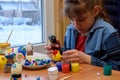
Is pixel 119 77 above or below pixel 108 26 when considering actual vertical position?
below

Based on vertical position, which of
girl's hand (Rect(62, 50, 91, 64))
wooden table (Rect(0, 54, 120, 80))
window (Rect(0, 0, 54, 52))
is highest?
window (Rect(0, 0, 54, 52))

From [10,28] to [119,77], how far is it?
1102mm

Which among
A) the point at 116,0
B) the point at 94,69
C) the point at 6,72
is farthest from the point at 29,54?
the point at 116,0

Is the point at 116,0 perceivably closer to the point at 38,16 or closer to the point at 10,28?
the point at 38,16

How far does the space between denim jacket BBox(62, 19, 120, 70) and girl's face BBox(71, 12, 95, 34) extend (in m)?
0.03

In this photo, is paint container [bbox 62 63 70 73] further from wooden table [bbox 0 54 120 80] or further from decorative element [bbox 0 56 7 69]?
decorative element [bbox 0 56 7 69]

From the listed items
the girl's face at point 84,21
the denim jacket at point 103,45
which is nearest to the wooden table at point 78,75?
the denim jacket at point 103,45

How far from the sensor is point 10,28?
184 cm

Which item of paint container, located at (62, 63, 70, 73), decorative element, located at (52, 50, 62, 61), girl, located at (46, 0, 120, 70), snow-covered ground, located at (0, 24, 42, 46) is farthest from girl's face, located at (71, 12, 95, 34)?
snow-covered ground, located at (0, 24, 42, 46)

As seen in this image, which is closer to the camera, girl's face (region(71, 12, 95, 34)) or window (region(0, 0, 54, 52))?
girl's face (region(71, 12, 95, 34))

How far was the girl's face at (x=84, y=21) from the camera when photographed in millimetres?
1233

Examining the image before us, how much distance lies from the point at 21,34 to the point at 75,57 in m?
0.88

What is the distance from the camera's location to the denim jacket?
1181 mm

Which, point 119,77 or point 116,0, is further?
point 116,0
